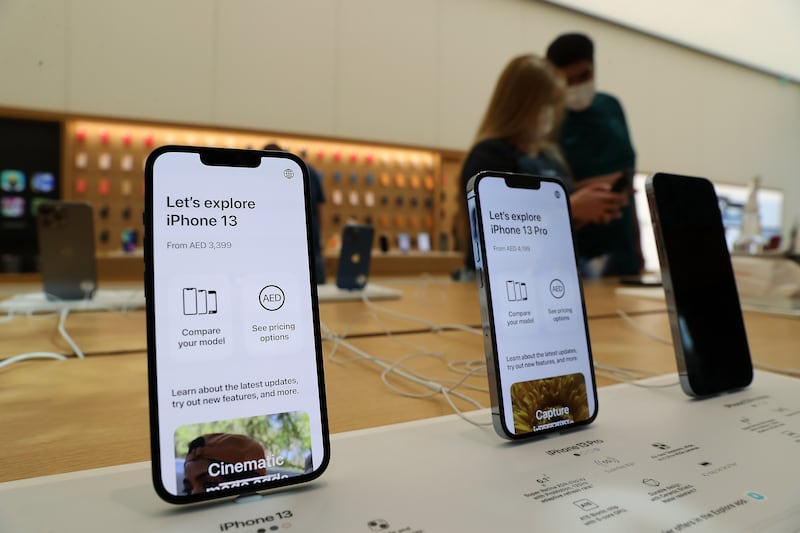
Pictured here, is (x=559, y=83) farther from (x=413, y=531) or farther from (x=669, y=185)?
(x=413, y=531)

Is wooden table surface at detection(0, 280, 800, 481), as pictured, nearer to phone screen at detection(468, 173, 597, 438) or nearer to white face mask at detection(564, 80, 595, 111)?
phone screen at detection(468, 173, 597, 438)

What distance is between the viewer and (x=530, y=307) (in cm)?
35

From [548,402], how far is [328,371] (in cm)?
25

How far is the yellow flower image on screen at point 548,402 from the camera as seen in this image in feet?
1.07

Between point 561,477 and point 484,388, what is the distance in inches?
7.5

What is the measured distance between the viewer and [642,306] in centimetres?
108

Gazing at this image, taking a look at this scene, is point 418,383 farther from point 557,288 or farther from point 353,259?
point 353,259

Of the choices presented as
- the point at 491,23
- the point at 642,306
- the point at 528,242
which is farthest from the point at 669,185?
the point at 491,23

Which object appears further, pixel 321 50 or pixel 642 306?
pixel 321 50

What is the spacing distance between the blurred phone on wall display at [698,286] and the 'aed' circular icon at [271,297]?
1.07 feet

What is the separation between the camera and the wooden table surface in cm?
33

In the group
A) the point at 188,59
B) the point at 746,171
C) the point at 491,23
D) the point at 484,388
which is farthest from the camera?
the point at 746,171

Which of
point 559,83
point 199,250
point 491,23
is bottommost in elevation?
point 199,250

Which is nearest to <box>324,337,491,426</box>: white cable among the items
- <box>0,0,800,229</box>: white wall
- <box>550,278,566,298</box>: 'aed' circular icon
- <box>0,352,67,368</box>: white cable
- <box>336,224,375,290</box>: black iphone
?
<box>550,278,566,298</box>: 'aed' circular icon
